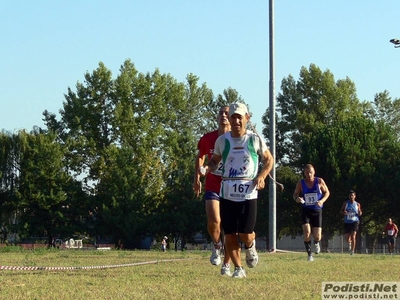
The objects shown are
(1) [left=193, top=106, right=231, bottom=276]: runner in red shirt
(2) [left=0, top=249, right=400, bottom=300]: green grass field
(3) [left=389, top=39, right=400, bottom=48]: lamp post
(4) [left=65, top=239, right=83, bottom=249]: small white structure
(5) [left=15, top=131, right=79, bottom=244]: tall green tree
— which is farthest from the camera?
(4) [left=65, top=239, right=83, bottom=249]: small white structure

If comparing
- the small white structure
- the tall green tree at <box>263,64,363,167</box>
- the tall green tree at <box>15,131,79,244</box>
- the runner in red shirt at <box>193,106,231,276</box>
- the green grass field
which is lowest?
the green grass field

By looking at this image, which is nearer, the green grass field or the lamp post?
the green grass field

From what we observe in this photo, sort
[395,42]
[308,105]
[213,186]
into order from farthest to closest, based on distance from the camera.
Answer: [308,105], [395,42], [213,186]

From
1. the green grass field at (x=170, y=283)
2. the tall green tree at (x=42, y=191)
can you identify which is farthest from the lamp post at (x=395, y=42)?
the tall green tree at (x=42, y=191)

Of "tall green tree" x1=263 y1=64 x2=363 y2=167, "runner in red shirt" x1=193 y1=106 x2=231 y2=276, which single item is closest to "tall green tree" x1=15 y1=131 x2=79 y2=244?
"tall green tree" x1=263 y1=64 x2=363 y2=167

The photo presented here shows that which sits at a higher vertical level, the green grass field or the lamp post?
the lamp post

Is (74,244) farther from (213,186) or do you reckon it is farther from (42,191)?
(213,186)

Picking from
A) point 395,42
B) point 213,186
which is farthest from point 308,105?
point 213,186

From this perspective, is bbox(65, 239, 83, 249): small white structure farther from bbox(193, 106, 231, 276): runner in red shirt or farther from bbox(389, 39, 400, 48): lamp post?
bbox(193, 106, 231, 276): runner in red shirt

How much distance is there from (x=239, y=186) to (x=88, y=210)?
62.9 meters

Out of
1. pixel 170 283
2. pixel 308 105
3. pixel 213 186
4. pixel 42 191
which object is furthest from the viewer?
pixel 308 105

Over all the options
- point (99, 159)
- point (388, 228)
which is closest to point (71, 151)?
point (99, 159)

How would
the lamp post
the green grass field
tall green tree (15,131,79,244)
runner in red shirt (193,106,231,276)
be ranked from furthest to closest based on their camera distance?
tall green tree (15,131,79,244) < the lamp post < runner in red shirt (193,106,231,276) < the green grass field

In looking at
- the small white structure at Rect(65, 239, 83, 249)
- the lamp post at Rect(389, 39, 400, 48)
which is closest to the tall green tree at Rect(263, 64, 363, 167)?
the small white structure at Rect(65, 239, 83, 249)
